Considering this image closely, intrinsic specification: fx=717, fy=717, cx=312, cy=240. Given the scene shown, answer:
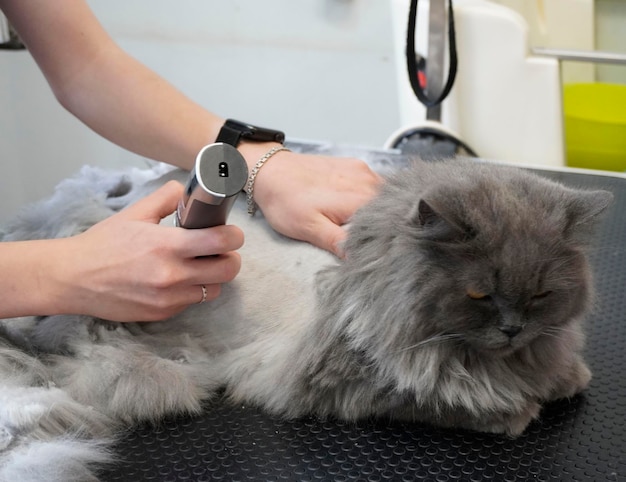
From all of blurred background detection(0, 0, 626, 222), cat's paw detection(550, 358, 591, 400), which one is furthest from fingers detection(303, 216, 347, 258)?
blurred background detection(0, 0, 626, 222)

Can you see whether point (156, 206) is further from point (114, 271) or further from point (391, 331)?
point (391, 331)

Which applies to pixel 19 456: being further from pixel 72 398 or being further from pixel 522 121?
pixel 522 121

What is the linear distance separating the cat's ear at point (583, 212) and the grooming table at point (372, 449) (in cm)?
23

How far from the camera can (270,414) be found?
0.89 meters

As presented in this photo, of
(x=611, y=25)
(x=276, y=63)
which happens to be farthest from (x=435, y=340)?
(x=611, y=25)

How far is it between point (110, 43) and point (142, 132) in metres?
0.17

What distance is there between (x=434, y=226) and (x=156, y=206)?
15.2 inches

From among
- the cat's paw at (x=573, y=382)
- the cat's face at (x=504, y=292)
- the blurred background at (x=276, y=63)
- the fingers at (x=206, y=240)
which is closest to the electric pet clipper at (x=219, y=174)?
the fingers at (x=206, y=240)

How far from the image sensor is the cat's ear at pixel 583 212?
2.70 feet

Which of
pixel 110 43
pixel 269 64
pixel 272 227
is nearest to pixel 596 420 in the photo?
pixel 272 227

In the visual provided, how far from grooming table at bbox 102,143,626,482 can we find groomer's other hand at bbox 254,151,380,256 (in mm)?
243

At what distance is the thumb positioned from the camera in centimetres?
94

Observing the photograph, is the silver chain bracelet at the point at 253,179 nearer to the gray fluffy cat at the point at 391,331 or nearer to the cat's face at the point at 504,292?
the gray fluffy cat at the point at 391,331

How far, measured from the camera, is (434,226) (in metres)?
0.77
